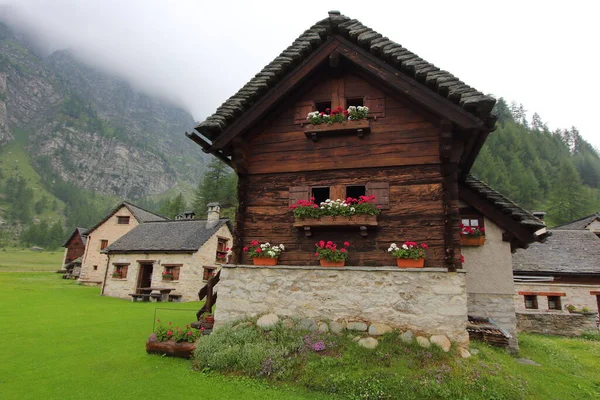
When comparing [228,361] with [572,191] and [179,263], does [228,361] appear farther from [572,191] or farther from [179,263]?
[572,191]

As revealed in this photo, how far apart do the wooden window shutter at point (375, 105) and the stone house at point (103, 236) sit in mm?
32959

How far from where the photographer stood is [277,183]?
9719mm

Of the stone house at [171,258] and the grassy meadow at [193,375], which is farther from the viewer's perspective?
the stone house at [171,258]

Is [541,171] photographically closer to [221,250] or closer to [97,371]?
[221,250]

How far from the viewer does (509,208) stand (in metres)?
11.0

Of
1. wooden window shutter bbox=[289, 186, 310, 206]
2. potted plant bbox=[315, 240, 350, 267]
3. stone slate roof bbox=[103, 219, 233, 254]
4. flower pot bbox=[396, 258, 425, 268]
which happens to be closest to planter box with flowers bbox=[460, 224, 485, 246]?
flower pot bbox=[396, 258, 425, 268]

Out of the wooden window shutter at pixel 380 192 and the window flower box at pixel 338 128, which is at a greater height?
the window flower box at pixel 338 128

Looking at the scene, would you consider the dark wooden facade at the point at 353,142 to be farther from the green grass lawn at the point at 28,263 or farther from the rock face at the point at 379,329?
the green grass lawn at the point at 28,263

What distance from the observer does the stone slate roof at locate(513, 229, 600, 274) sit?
66.0 feet

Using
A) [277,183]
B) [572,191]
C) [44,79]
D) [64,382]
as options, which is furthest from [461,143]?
[44,79]

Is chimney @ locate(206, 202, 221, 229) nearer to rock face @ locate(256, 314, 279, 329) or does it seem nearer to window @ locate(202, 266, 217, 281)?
window @ locate(202, 266, 217, 281)

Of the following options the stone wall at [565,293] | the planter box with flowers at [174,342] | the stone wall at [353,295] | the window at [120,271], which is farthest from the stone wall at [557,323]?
the window at [120,271]

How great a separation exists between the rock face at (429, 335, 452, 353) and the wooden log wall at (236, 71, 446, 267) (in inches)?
64.0

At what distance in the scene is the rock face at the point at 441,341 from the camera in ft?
23.4
